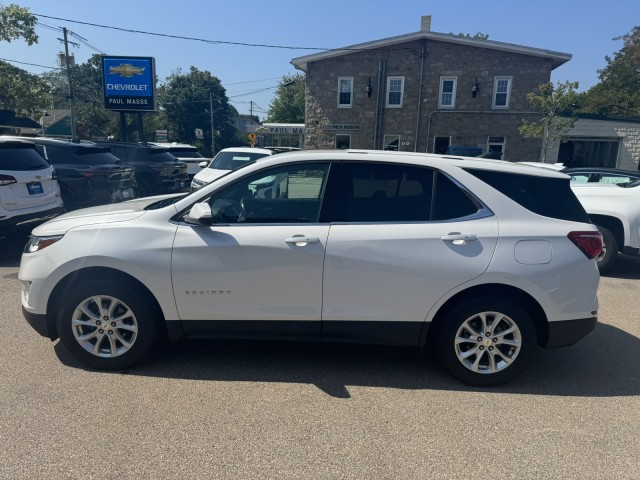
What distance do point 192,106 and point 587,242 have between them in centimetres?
7285

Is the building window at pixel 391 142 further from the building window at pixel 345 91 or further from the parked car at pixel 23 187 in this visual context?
the parked car at pixel 23 187

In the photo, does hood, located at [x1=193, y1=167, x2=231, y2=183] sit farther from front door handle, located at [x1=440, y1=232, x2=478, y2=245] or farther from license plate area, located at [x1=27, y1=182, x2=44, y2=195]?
front door handle, located at [x1=440, y1=232, x2=478, y2=245]

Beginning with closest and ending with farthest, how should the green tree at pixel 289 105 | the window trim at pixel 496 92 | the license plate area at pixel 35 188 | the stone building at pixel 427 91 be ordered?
the license plate area at pixel 35 188 < the stone building at pixel 427 91 < the window trim at pixel 496 92 < the green tree at pixel 289 105

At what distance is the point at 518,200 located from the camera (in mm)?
3512

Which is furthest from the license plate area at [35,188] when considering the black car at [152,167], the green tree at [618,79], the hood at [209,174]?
the green tree at [618,79]

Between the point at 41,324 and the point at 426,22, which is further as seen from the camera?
the point at 426,22

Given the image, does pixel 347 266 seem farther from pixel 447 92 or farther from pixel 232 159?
pixel 447 92

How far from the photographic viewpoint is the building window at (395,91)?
89.6ft

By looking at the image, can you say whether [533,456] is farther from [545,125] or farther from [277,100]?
[277,100]

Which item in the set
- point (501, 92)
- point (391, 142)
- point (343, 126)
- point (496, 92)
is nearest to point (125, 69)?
point (343, 126)

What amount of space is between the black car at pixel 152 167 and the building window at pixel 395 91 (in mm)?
17459

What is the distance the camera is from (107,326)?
140 inches

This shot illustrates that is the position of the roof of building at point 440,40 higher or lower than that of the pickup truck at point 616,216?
higher

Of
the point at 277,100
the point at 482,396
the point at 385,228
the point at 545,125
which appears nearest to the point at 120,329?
the point at 385,228
